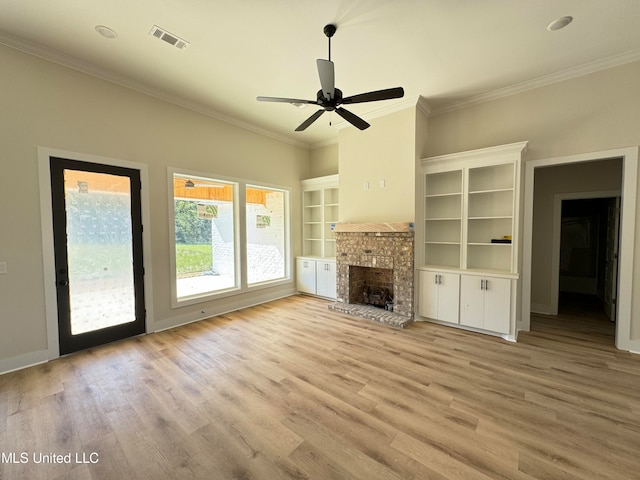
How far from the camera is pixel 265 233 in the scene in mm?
5586

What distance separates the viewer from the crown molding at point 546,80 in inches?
123

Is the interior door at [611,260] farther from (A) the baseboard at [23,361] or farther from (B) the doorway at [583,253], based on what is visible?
(A) the baseboard at [23,361]

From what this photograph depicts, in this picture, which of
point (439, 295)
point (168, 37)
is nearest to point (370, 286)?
point (439, 295)

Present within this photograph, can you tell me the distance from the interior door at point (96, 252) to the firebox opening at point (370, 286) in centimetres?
340

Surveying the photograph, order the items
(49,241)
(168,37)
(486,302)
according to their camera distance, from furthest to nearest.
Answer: (486,302), (49,241), (168,37)

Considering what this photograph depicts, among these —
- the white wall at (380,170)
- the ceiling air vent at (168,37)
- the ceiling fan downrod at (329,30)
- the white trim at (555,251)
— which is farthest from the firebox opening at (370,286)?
the ceiling air vent at (168,37)

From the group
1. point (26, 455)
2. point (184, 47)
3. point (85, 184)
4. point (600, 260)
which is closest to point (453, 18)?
point (184, 47)

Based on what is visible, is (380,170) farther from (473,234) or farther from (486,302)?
(486,302)

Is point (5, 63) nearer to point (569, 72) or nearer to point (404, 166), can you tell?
point (404, 166)

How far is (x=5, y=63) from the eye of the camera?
8.91 feet

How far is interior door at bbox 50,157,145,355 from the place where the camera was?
3092 mm

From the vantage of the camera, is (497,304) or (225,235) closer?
(497,304)

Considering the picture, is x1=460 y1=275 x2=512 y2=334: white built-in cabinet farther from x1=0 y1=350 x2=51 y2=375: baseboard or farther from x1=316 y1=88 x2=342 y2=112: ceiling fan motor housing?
x1=0 y1=350 x2=51 y2=375: baseboard

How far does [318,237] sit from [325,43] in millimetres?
3980
